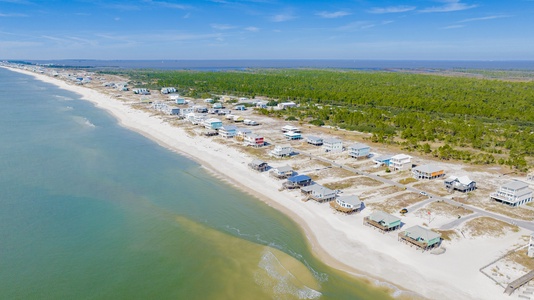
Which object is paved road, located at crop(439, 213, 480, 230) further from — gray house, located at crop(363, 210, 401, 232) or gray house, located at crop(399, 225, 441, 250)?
gray house, located at crop(363, 210, 401, 232)

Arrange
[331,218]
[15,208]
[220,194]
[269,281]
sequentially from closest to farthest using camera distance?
[269,281] → [331,218] → [15,208] → [220,194]

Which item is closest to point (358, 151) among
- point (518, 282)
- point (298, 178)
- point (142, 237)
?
point (298, 178)

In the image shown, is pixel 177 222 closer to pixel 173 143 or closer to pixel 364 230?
pixel 364 230

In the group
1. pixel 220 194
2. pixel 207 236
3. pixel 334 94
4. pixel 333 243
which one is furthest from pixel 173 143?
pixel 334 94

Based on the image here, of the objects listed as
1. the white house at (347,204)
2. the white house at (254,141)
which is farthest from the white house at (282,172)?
the white house at (254,141)

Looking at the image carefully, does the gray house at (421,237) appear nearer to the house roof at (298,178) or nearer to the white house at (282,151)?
the house roof at (298,178)

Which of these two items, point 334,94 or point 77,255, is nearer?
point 77,255

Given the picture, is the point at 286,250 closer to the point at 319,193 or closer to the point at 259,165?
the point at 319,193
